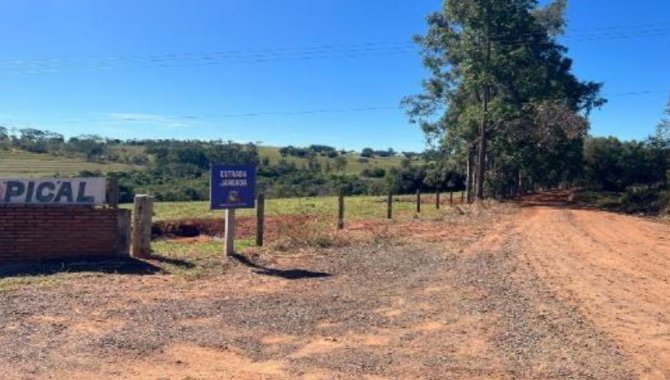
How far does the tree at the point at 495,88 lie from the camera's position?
3459 cm

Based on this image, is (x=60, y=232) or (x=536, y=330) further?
(x=60, y=232)

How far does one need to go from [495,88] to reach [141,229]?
27652mm

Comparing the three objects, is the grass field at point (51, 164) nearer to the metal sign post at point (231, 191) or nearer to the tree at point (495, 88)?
the metal sign post at point (231, 191)

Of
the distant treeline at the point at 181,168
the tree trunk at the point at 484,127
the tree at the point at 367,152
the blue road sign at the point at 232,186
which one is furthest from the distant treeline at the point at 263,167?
the tree at the point at 367,152

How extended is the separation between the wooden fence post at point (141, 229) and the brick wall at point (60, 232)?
0.15 metres

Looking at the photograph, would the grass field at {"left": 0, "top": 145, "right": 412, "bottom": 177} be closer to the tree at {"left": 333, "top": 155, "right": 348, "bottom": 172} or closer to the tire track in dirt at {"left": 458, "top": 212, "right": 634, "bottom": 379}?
the tree at {"left": 333, "top": 155, "right": 348, "bottom": 172}

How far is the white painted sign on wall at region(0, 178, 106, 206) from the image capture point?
12.4 meters

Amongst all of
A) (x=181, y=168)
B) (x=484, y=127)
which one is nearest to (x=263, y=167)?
(x=181, y=168)

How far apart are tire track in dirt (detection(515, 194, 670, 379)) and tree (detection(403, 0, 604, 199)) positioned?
44.9 feet

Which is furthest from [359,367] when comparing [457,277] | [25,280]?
[25,280]

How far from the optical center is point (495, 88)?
3681 cm

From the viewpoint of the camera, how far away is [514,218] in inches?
1016

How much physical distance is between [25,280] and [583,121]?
30.7 m

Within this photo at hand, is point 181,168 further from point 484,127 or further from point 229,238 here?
point 229,238
